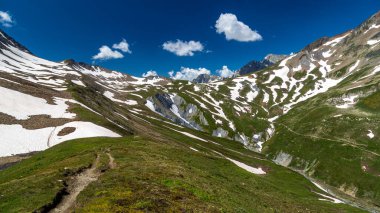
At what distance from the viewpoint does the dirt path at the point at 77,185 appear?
2403 cm

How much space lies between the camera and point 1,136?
62250 millimetres

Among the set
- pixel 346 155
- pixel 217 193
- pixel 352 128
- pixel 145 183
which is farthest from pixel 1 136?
pixel 352 128

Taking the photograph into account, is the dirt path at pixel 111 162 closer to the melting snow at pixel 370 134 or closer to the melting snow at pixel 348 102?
the melting snow at pixel 370 134

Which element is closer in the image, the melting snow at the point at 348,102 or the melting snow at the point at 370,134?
the melting snow at the point at 370,134

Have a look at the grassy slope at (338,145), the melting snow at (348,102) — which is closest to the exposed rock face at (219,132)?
the grassy slope at (338,145)

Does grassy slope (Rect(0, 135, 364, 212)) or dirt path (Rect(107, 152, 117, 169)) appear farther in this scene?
dirt path (Rect(107, 152, 117, 169))

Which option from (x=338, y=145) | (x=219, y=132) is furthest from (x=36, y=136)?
(x=219, y=132)

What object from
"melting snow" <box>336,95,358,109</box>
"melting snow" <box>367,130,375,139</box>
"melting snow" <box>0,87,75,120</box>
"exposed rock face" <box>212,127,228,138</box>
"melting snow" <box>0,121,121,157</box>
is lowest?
"melting snow" <box>0,121,121,157</box>

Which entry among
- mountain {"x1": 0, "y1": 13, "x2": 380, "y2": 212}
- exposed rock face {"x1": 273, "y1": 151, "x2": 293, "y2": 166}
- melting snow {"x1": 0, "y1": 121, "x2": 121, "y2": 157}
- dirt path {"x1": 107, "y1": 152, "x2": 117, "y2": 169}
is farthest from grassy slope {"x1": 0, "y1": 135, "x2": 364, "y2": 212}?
exposed rock face {"x1": 273, "y1": 151, "x2": 293, "y2": 166}

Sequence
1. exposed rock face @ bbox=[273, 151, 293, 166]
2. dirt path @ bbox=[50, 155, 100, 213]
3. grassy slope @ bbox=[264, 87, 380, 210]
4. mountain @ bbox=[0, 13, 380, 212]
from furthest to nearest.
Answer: exposed rock face @ bbox=[273, 151, 293, 166] < grassy slope @ bbox=[264, 87, 380, 210] < mountain @ bbox=[0, 13, 380, 212] < dirt path @ bbox=[50, 155, 100, 213]

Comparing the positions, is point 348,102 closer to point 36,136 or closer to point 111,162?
point 36,136

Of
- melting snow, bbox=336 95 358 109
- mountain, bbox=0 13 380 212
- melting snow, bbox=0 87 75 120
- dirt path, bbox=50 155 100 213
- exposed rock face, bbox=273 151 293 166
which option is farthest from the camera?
melting snow, bbox=336 95 358 109

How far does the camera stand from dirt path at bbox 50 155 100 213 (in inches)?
946

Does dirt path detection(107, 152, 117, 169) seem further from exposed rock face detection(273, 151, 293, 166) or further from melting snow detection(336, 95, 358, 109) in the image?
melting snow detection(336, 95, 358, 109)
